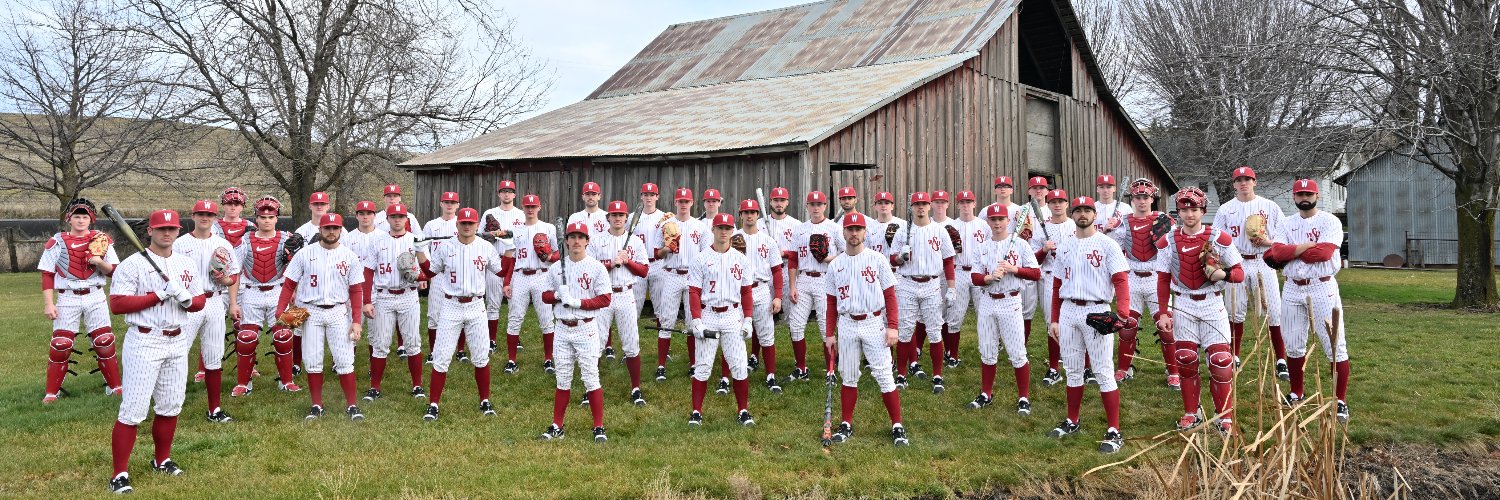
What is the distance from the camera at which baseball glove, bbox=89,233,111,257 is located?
898 centimetres

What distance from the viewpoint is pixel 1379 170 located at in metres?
33.6

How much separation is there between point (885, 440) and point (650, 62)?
2056 centimetres

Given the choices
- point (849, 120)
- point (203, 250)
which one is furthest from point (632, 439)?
point (849, 120)

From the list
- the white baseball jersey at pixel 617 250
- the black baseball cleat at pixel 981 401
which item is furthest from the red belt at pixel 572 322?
the black baseball cleat at pixel 981 401

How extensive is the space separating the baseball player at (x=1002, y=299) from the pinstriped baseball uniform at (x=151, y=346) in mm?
6980

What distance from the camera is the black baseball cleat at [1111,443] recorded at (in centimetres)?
720

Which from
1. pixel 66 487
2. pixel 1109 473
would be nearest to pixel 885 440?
pixel 1109 473

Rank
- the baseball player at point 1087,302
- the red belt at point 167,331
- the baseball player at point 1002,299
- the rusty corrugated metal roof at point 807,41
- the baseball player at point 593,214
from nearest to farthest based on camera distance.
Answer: the red belt at point 167,331
the baseball player at point 1087,302
the baseball player at point 1002,299
the baseball player at point 593,214
the rusty corrugated metal roof at point 807,41

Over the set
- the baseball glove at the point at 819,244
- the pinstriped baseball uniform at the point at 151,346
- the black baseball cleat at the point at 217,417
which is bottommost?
the black baseball cleat at the point at 217,417

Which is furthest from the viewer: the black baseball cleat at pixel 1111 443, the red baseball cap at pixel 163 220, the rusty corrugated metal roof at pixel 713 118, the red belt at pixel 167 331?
the rusty corrugated metal roof at pixel 713 118

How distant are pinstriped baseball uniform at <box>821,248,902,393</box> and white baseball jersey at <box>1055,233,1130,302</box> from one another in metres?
1.51

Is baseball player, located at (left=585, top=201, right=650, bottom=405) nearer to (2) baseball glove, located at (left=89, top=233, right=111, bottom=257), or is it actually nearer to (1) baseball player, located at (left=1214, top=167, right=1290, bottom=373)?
(2) baseball glove, located at (left=89, top=233, right=111, bottom=257)

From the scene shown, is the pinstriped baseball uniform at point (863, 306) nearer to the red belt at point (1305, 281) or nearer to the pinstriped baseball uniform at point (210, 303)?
the red belt at point (1305, 281)

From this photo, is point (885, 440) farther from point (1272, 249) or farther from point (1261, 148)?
point (1261, 148)
